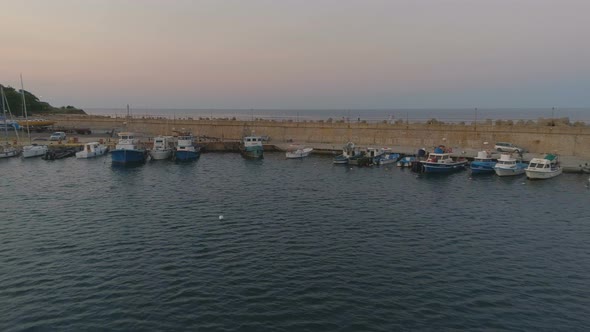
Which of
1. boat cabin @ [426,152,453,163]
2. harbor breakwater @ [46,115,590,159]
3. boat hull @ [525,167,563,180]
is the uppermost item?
harbor breakwater @ [46,115,590,159]

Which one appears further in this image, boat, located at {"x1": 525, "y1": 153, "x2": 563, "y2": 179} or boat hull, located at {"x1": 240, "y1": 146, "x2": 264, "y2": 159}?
boat hull, located at {"x1": 240, "y1": 146, "x2": 264, "y2": 159}

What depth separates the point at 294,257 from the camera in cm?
2292

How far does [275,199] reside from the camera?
37.2m

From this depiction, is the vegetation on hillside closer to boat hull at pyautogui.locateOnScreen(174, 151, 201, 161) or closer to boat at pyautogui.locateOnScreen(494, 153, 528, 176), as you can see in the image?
boat hull at pyautogui.locateOnScreen(174, 151, 201, 161)

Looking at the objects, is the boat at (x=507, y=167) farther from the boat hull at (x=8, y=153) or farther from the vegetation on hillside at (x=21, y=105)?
the vegetation on hillside at (x=21, y=105)

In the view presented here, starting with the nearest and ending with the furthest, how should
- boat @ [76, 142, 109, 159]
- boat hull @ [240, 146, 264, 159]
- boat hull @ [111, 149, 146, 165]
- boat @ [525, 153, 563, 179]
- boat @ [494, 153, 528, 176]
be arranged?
boat @ [525, 153, 563, 179], boat @ [494, 153, 528, 176], boat hull @ [111, 149, 146, 165], boat @ [76, 142, 109, 159], boat hull @ [240, 146, 264, 159]

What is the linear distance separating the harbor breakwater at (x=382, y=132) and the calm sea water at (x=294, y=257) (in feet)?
60.2

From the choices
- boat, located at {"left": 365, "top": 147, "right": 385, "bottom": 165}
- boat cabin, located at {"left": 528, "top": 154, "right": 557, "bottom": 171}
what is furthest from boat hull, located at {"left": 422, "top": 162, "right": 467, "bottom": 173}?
boat cabin, located at {"left": 528, "top": 154, "right": 557, "bottom": 171}

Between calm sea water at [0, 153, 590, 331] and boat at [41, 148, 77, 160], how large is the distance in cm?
2105

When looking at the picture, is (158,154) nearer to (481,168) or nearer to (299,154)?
(299,154)

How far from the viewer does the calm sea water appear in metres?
16.7

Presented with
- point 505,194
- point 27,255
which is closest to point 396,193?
point 505,194

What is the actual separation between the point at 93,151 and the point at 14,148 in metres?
15.5

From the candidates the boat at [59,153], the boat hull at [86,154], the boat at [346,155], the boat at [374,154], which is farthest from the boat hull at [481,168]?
the boat at [59,153]
